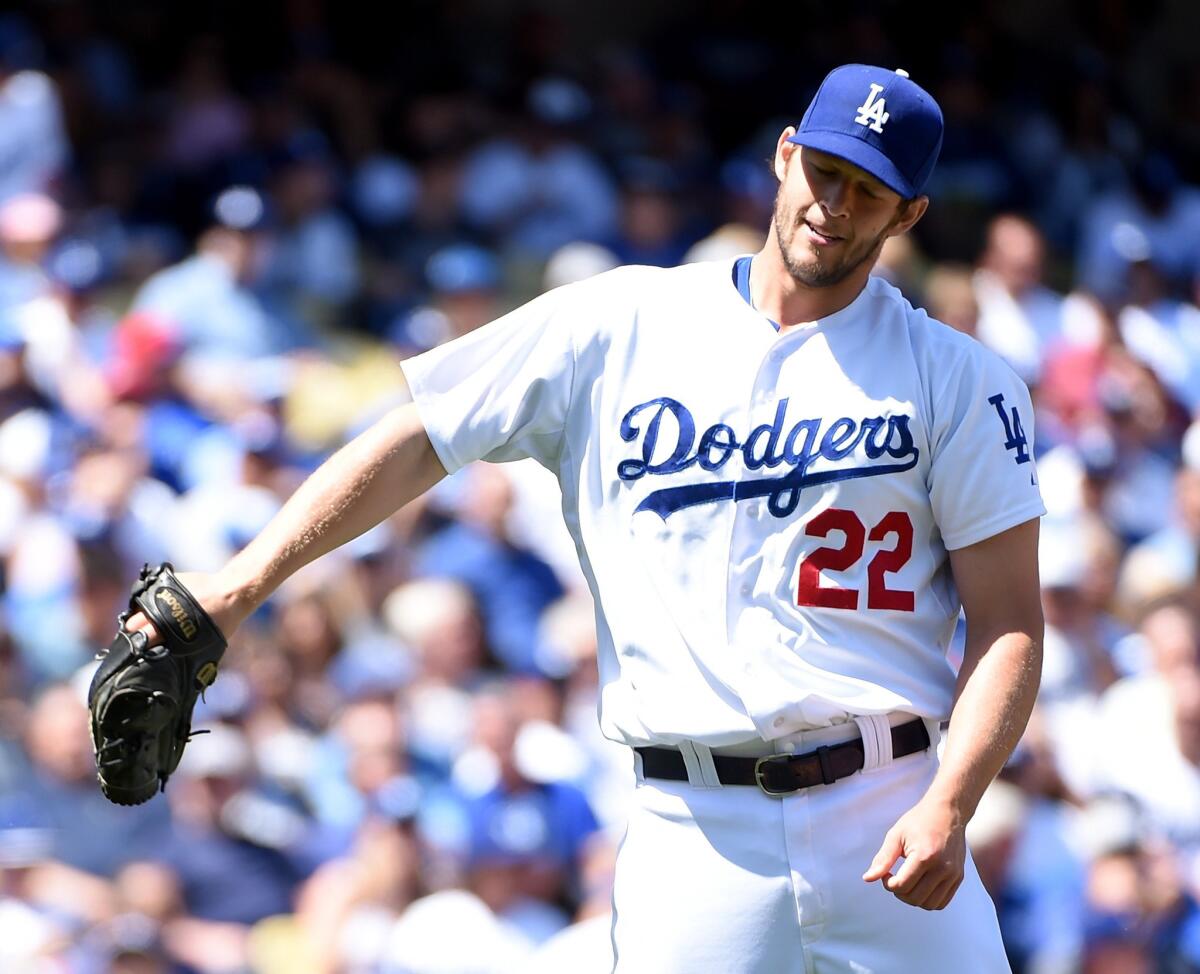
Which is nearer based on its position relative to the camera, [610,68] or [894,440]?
[894,440]

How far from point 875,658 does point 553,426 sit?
644 millimetres

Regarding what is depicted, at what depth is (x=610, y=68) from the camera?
9.65 meters

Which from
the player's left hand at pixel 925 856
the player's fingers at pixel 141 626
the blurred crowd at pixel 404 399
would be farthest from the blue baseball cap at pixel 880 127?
the blurred crowd at pixel 404 399

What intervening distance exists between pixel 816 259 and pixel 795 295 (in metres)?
0.10

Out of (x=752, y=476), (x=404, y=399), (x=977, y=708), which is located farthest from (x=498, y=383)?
(x=404, y=399)

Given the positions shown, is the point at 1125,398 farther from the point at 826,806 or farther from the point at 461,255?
the point at 826,806

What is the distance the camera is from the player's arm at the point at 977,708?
2.74 metres

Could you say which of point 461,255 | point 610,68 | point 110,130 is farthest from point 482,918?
point 610,68

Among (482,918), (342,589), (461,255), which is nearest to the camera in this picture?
(482,918)

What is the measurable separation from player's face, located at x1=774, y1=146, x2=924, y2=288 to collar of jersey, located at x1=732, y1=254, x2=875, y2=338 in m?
0.07

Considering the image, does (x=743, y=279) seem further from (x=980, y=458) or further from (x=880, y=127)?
(x=980, y=458)

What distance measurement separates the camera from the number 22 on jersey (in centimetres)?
301

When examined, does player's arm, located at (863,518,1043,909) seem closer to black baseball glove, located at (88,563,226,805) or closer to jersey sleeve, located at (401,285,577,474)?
jersey sleeve, located at (401,285,577,474)

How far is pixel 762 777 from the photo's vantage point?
9.76 feet
